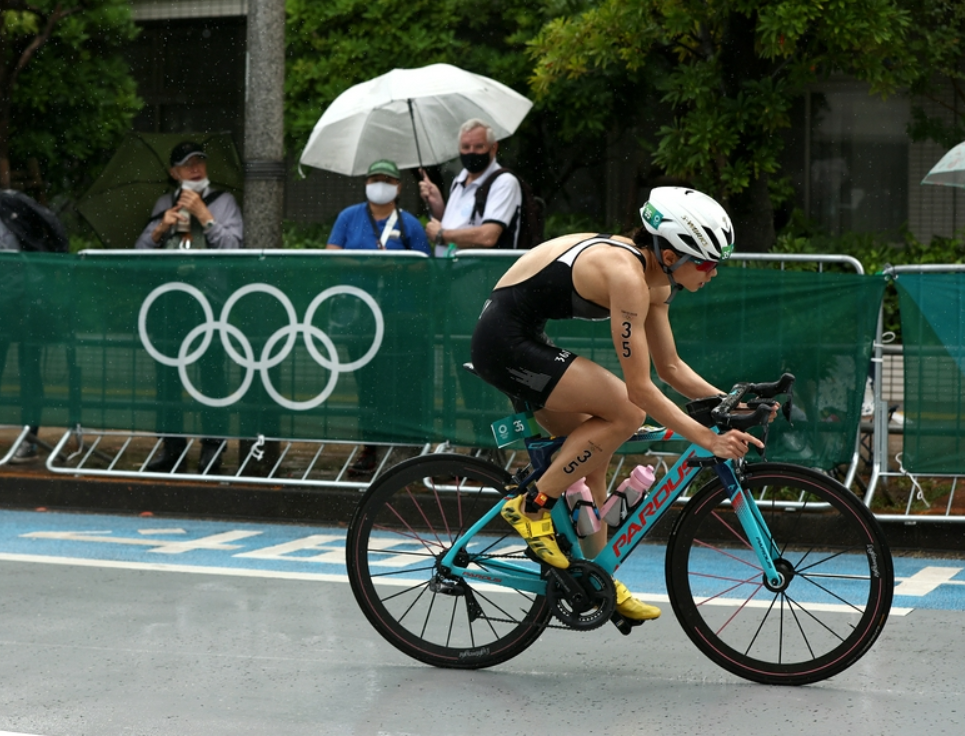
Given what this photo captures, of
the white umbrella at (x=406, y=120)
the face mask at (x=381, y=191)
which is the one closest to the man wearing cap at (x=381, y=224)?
the face mask at (x=381, y=191)

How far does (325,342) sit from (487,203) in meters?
1.44

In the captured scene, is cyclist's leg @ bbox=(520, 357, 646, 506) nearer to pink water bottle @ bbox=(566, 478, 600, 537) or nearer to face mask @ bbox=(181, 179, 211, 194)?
pink water bottle @ bbox=(566, 478, 600, 537)

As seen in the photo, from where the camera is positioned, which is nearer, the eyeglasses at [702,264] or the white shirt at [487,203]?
the eyeglasses at [702,264]

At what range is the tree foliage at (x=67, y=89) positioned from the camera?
1627 cm

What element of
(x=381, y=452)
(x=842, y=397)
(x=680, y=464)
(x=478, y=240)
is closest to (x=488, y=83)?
(x=478, y=240)

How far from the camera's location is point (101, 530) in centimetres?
884

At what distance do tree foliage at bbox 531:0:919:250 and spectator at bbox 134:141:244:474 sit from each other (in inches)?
113

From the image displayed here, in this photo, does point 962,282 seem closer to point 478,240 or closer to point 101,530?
point 478,240

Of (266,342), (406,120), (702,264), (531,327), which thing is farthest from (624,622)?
(406,120)

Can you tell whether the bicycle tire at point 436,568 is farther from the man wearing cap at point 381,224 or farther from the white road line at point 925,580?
the man wearing cap at point 381,224

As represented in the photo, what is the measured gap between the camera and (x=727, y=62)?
11297 mm

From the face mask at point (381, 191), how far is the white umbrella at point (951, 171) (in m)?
3.76

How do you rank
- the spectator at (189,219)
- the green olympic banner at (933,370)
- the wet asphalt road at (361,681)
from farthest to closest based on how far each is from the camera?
1. the spectator at (189,219)
2. the green olympic banner at (933,370)
3. the wet asphalt road at (361,681)

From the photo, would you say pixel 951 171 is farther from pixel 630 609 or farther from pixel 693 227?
pixel 630 609
